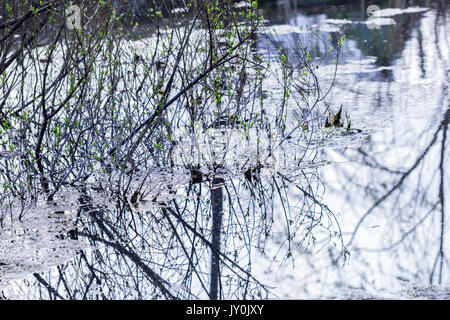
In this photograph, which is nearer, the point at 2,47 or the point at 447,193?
the point at 447,193

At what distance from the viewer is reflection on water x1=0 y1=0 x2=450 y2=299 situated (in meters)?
5.27

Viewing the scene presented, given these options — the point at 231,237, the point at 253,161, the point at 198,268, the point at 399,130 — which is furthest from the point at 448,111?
the point at 198,268

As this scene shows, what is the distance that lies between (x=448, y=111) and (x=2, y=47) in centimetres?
505

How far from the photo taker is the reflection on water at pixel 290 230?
5.27 meters

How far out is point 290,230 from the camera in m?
6.25

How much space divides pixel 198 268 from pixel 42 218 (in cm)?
168

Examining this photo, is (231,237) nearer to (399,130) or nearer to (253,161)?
(253,161)

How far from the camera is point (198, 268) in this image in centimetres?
558

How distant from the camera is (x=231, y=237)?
6.12m
